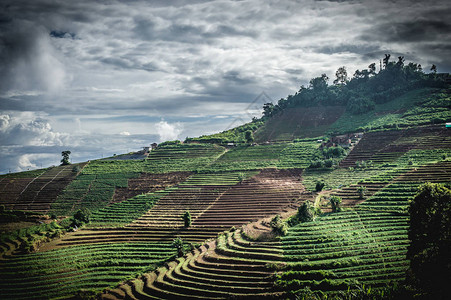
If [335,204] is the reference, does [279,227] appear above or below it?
below

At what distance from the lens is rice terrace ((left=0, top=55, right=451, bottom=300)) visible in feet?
104

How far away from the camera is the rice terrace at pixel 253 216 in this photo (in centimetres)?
3161

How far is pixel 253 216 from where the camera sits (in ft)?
174

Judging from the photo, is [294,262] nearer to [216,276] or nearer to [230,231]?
[216,276]

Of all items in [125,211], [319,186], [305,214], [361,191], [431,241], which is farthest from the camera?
[125,211]

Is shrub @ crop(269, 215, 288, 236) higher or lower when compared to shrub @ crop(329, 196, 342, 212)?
lower

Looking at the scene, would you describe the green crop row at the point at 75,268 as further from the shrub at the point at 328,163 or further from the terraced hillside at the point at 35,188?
the shrub at the point at 328,163

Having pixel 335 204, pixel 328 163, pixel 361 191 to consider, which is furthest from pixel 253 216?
pixel 328 163

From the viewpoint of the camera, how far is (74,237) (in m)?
52.6

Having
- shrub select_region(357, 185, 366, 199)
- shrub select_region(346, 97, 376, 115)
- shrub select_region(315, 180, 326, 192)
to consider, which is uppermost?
shrub select_region(346, 97, 376, 115)

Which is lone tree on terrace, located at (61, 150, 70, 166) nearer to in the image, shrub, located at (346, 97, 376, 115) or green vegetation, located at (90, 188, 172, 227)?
green vegetation, located at (90, 188, 172, 227)

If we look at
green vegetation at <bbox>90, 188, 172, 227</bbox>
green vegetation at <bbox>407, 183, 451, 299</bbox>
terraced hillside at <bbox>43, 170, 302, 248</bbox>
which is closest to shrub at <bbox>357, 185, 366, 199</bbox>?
terraced hillside at <bbox>43, 170, 302, 248</bbox>

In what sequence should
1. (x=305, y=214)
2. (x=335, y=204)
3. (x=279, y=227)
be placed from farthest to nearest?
(x=335, y=204) → (x=305, y=214) → (x=279, y=227)

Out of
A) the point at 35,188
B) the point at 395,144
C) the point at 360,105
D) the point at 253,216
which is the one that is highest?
the point at 360,105
